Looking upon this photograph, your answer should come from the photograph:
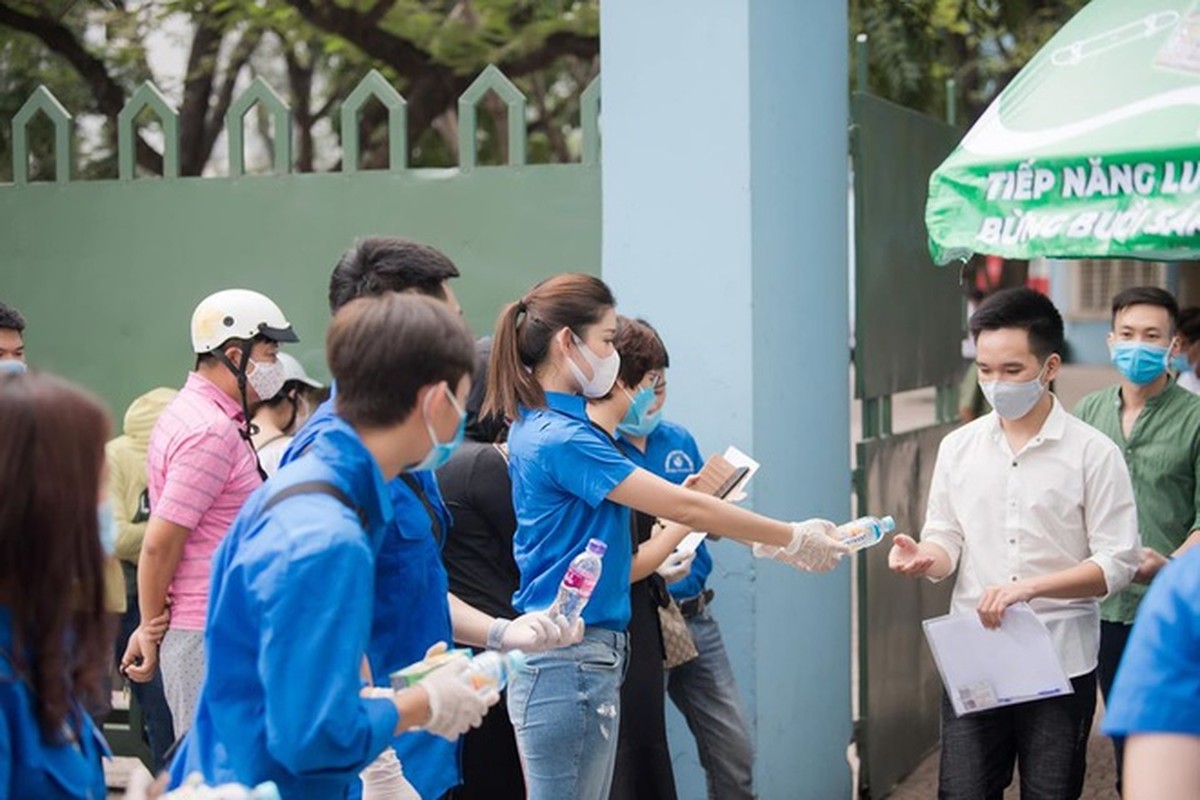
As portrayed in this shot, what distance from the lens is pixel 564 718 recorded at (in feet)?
13.1

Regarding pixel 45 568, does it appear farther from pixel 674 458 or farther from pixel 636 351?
pixel 674 458

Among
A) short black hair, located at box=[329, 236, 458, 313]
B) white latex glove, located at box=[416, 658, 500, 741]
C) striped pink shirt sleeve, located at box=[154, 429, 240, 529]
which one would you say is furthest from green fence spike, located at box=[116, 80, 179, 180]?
white latex glove, located at box=[416, 658, 500, 741]

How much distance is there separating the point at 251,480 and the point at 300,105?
9343 mm

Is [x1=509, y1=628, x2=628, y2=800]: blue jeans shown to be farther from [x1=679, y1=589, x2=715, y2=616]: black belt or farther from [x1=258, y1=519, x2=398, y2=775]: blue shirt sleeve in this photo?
[x1=258, y1=519, x2=398, y2=775]: blue shirt sleeve

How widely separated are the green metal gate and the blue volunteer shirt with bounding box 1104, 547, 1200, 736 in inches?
144

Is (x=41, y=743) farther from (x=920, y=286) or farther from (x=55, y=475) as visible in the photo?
(x=920, y=286)

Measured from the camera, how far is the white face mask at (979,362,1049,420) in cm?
436

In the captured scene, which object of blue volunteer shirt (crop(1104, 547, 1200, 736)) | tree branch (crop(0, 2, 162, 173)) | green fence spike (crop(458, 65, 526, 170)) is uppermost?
tree branch (crop(0, 2, 162, 173))

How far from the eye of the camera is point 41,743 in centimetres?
232

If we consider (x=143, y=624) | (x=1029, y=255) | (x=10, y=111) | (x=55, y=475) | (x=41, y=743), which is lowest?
(x=143, y=624)

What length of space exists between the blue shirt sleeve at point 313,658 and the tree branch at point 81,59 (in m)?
6.70

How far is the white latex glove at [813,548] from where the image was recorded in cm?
410

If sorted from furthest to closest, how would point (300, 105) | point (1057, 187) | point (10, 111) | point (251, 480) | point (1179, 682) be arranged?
point (300, 105)
point (10, 111)
point (251, 480)
point (1057, 187)
point (1179, 682)

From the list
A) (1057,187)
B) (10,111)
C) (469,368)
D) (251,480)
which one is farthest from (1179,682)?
(10,111)
